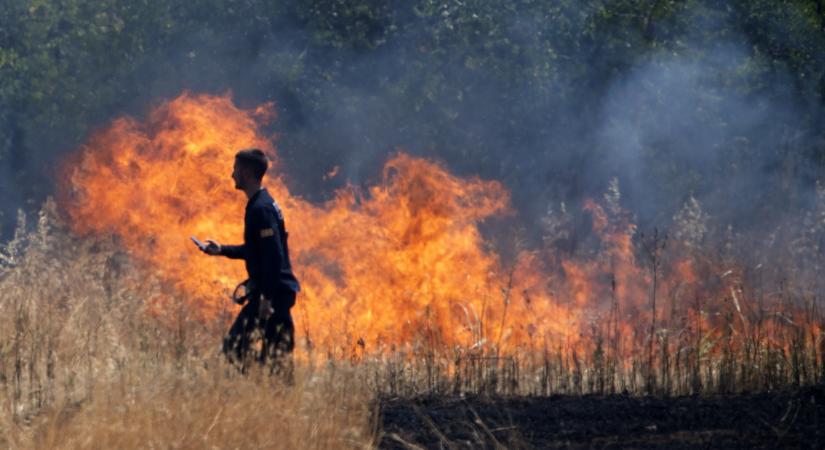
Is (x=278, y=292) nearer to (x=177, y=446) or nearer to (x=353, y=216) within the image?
(x=177, y=446)

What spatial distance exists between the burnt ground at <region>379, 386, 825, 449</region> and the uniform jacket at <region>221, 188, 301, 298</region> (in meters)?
1.05

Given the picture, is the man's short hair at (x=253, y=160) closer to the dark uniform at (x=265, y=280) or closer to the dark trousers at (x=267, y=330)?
the dark uniform at (x=265, y=280)

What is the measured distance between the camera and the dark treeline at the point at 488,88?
13.8m

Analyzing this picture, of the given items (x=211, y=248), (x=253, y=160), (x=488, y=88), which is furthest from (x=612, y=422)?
(x=488, y=88)

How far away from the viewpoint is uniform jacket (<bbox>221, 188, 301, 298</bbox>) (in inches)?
304

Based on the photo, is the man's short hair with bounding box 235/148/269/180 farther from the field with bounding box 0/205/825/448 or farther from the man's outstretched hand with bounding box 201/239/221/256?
the field with bounding box 0/205/825/448

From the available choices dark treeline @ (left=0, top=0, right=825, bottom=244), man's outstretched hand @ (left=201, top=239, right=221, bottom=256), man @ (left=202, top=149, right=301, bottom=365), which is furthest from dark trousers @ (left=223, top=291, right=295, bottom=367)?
dark treeline @ (left=0, top=0, right=825, bottom=244)

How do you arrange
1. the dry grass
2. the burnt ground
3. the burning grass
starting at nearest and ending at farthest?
the dry grass → the burnt ground → the burning grass

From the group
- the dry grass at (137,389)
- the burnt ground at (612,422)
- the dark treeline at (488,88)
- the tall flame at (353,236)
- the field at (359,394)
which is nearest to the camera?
the dry grass at (137,389)

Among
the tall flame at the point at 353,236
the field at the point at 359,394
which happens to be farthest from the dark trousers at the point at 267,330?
the tall flame at the point at 353,236

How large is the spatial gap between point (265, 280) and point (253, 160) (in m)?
0.81

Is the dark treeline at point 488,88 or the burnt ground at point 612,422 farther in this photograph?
the dark treeline at point 488,88

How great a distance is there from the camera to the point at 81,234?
13.5 m

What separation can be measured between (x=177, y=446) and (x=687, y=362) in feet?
12.6
